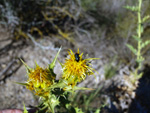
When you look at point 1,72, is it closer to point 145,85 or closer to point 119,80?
point 119,80

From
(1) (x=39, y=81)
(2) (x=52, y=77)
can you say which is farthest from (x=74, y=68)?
(1) (x=39, y=81)

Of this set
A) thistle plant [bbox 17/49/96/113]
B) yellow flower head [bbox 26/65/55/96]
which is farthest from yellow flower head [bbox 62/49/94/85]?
yellow flower head [bbox 26/65/55/96]

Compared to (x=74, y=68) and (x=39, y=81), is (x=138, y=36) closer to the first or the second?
(x=74, y=68)

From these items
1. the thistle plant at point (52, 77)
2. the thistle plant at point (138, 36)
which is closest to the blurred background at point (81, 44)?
the thistle plant at point (138, 36)

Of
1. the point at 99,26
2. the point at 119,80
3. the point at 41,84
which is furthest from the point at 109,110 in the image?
the point at 99,26

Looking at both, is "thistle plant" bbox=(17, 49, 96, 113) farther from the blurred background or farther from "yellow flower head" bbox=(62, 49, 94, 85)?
the blurred background

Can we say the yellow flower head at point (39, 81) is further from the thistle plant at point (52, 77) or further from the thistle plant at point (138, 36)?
the thistle plant at point (138, 36)

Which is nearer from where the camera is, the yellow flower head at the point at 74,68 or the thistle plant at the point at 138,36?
the yellow flower head at the point at 74,68
